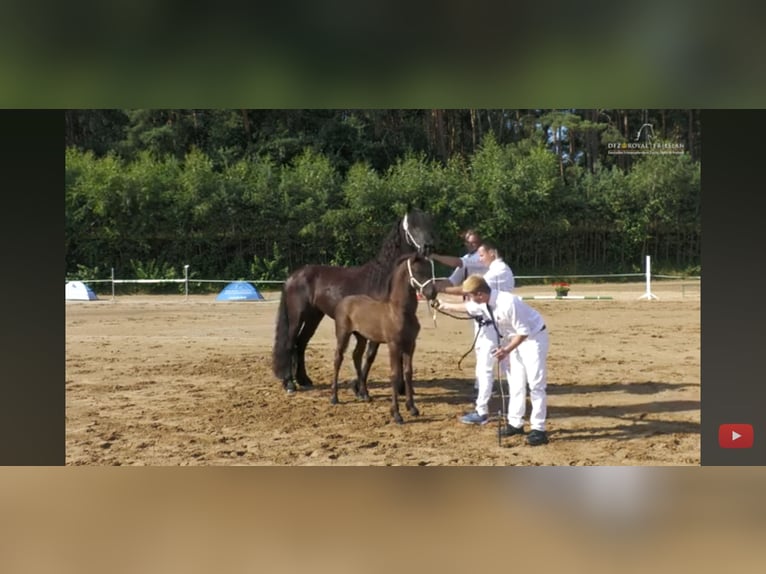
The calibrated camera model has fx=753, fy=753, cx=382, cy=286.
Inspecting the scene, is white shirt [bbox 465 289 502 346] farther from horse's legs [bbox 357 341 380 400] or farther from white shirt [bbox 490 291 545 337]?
horse's legs [bbox 357 341 380 400]

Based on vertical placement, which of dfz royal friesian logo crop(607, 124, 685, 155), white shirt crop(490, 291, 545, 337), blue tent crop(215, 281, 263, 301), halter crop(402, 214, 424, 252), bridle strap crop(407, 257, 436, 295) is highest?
dfz royal friesian logo crop(607, 124, 685, 155)

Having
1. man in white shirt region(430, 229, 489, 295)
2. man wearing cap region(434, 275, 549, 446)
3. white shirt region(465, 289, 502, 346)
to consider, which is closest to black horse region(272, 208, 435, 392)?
man in white shirt region(430, 229, 489, 295)

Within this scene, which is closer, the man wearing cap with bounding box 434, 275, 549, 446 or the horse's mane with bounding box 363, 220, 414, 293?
the man wearing cap with bounding box 434, 275, 549, 446

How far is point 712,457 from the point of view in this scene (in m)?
5.51

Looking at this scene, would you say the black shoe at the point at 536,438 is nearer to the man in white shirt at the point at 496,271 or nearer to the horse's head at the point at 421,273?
the man in white shirt at the point at 496,271

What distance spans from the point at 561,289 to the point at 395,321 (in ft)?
4.36

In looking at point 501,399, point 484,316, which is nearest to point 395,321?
point 484,316

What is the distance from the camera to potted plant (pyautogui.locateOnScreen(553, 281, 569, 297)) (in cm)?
580

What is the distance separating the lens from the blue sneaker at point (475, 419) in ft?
18.4

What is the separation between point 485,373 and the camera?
18.4ft

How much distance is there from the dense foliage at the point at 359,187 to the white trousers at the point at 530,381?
0.59 metres

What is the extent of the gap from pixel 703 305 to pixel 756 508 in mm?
1459

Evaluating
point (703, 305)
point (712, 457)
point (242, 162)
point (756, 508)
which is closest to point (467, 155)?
point (242, 162)

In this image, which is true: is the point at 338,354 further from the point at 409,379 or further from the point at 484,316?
the point at 484,316
